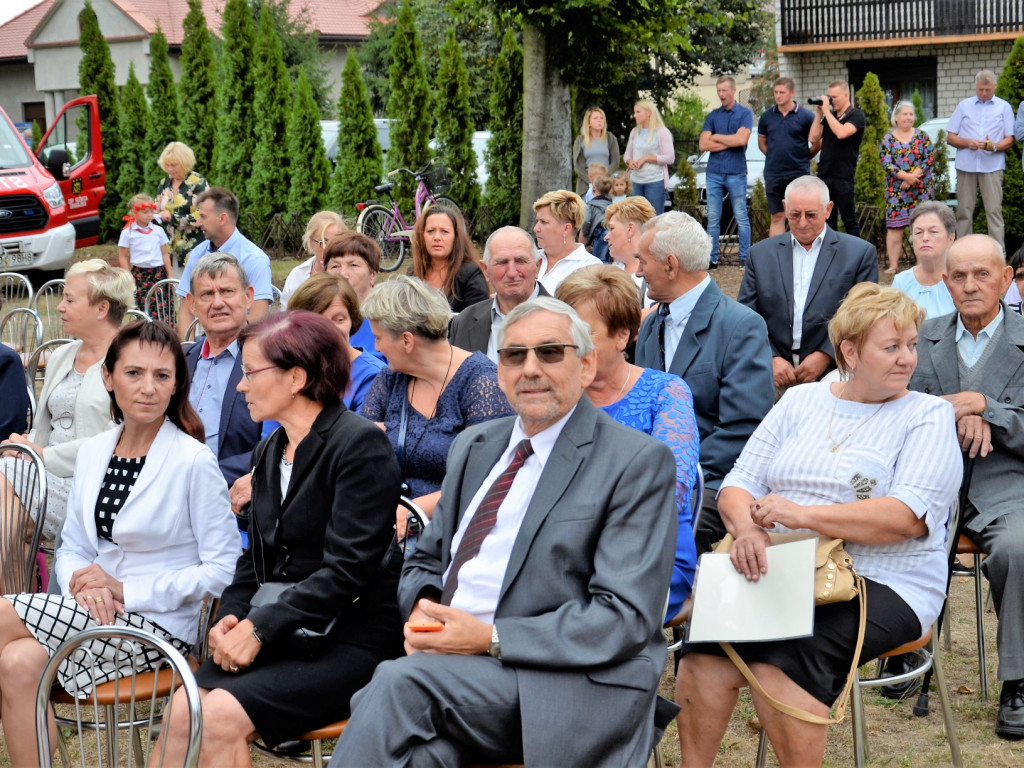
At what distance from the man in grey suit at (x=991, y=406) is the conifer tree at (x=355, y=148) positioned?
13720 mm

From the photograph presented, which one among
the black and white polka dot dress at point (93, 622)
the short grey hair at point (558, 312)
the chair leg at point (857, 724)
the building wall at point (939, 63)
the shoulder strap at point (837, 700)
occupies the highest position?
the building wall at point (939, 63)

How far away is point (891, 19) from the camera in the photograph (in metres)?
28.0

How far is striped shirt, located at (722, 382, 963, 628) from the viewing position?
3.30 metres

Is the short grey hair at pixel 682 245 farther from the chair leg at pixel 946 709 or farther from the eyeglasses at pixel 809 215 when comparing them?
the chair leg at pixel 946 709

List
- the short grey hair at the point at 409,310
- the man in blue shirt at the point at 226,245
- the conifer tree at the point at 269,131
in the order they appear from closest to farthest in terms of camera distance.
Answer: the short grey hair at the point at 409,310, the man in blue shirt at the point at 226,245, the conifer tree at the point at 269,131

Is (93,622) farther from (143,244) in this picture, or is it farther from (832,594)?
(143,244)

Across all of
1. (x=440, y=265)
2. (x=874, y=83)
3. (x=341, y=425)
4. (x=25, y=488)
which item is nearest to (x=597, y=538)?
(x=341, y=425)

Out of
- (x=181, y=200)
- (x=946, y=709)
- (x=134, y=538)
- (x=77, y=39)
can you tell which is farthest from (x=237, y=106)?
(x=77, y=39)

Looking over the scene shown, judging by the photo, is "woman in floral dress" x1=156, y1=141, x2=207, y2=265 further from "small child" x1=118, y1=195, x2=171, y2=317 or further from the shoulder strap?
the shoulder strap

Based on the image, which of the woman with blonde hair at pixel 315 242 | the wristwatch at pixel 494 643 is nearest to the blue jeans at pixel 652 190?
the woman with blonde hair at pixel 315 242

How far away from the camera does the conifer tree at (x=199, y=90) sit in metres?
18.9

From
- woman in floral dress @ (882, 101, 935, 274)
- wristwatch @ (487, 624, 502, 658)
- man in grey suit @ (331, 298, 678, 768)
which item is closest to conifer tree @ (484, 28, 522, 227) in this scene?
woman in floral dress @ (882, 101, 935, 274)

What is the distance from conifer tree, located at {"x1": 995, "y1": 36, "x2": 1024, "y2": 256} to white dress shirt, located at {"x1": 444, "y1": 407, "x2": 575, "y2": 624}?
38.5 ft

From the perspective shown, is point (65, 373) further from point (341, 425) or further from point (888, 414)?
point (888, 414)
